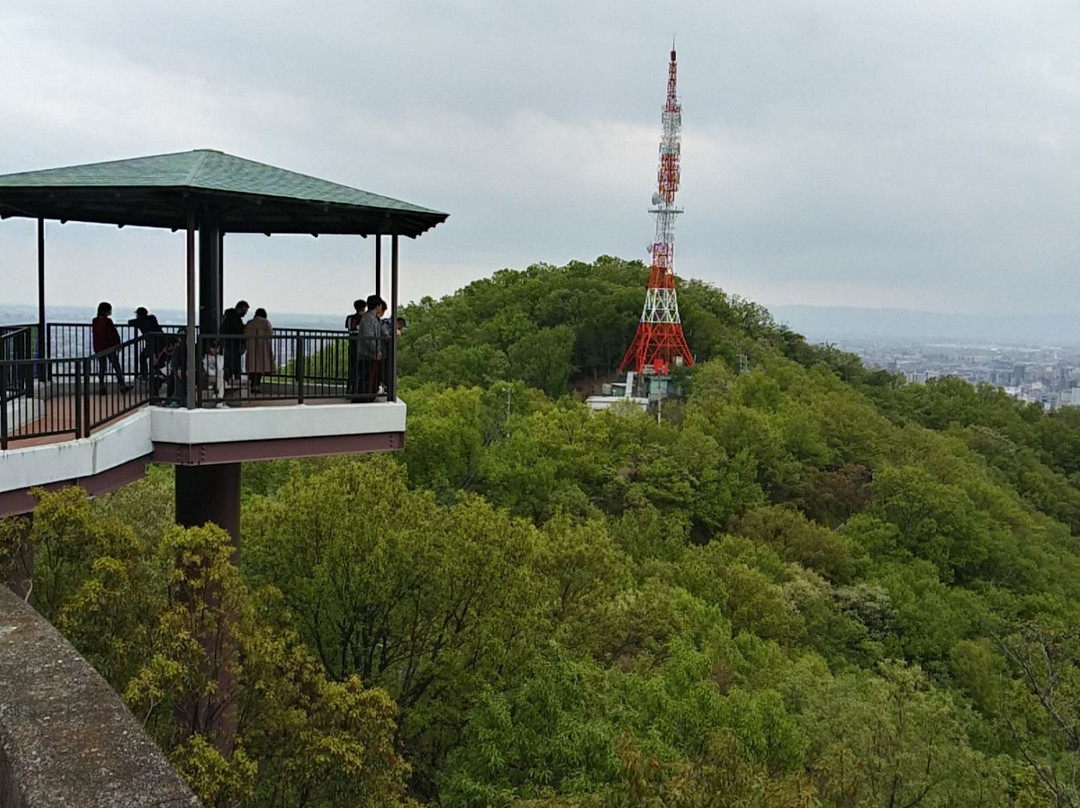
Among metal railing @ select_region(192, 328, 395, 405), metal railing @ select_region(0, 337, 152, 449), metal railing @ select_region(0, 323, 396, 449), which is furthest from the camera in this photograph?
metal railing @ select_region(192, 328, 395, 405)

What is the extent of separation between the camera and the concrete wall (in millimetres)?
4785

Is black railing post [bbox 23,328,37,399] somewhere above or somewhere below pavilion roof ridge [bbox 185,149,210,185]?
below

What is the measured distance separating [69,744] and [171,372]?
17.1 ft

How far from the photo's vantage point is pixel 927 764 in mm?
19188

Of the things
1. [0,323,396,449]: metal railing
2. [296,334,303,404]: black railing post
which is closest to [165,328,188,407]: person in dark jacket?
[0,323,396,449]: metal railing

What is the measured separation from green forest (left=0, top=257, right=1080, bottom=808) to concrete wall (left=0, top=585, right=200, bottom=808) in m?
0.81

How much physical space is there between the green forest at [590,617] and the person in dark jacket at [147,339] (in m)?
1.70

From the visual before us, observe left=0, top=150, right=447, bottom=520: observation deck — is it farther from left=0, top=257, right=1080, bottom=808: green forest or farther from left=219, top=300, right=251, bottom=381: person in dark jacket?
left=0, top=257, right=1080, bottom=808: green forest

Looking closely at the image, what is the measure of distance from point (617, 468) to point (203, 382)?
3834 cm

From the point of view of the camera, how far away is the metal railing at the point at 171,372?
921 cm

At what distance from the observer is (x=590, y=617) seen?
1680 cm

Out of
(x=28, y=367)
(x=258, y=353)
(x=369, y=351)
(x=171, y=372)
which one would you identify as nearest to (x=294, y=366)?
(x=258, y=353)

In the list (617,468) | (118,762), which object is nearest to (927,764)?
(118,762)

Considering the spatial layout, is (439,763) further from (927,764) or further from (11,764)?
(927,764)
